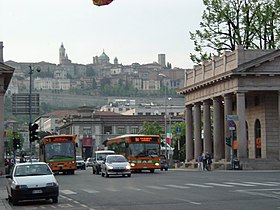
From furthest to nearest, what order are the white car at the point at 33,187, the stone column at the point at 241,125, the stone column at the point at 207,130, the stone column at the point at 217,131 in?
the stone column at the point at 207,130 < the stone column at the point at 217,131 < the stone column at the point at 241,125 < the white car at the point at 33,187

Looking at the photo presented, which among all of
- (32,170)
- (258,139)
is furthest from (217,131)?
(32,170)

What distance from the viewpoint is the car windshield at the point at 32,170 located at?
88.2 ft

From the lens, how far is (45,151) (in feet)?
→ 188

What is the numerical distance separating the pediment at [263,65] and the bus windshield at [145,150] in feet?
40.6

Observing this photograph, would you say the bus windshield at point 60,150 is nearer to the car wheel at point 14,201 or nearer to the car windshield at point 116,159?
the car windshield at point 116,159

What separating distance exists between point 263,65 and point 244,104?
389cm

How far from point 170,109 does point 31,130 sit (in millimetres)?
133853

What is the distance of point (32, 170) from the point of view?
27.0 metres

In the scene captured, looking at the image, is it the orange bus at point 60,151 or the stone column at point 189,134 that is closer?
the orange bus at point 60,151

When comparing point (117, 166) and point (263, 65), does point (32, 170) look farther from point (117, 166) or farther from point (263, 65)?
point (263, 65)

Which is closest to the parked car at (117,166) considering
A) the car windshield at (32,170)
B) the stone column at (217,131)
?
the car windshield at (32,170)

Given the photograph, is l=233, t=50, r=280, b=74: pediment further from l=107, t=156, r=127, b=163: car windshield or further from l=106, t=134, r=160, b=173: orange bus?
l=107, t=156, r=127, b=163: car windshield

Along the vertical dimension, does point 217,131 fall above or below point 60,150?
above

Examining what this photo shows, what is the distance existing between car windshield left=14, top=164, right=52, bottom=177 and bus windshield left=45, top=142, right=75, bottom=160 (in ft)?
98.3
